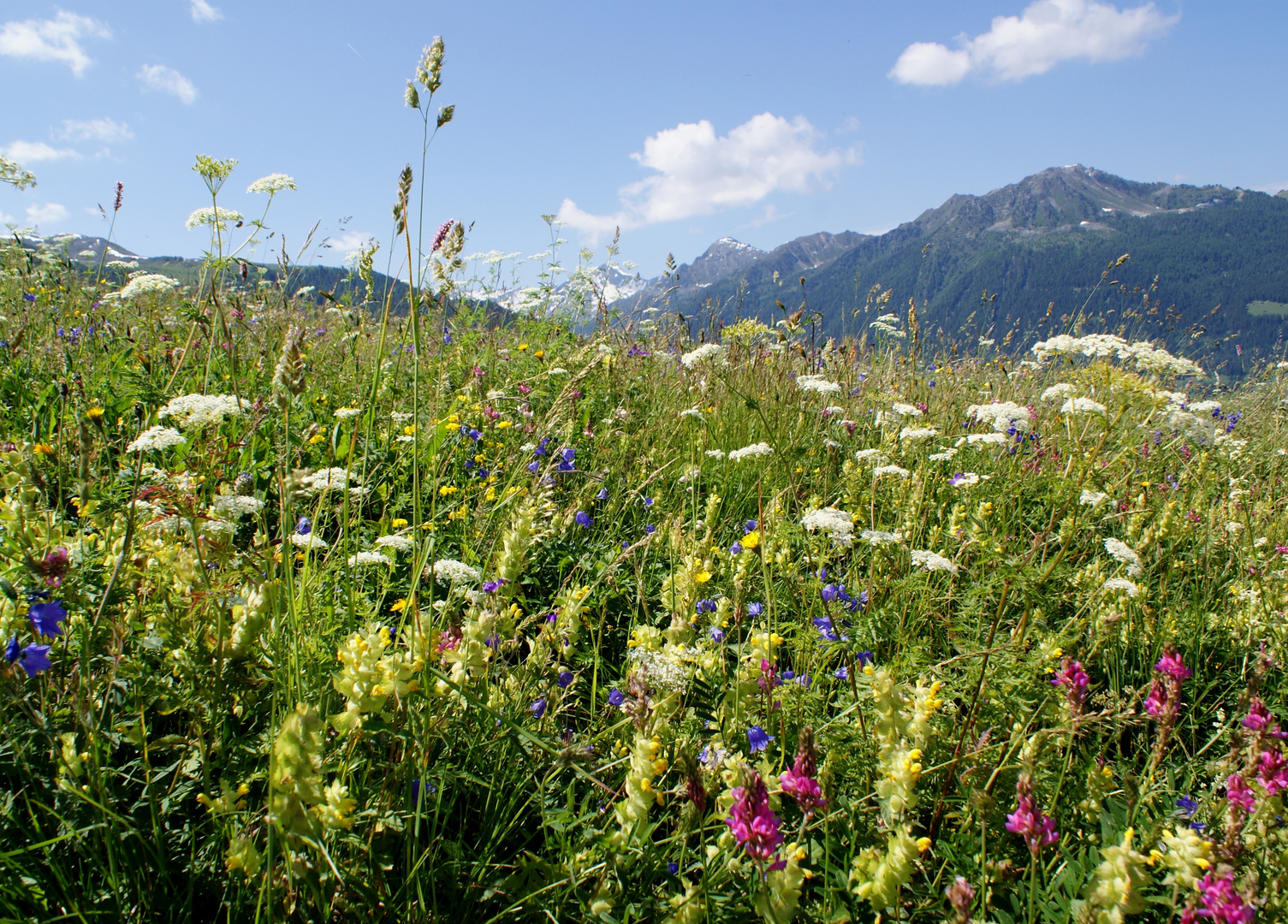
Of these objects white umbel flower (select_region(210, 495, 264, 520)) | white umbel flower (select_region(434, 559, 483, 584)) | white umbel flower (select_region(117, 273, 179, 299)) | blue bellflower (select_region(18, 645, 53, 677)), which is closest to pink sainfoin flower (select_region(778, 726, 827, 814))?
white umbel flower (select_region(434, 559, 483, 584))

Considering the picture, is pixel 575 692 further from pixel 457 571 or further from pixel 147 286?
pixel 147 286

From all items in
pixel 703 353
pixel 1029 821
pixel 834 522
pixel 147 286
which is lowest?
pixel 1029 821

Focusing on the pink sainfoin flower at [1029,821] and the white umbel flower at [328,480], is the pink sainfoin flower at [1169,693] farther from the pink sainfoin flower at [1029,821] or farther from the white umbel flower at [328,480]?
the white umbel flower at [328,480]

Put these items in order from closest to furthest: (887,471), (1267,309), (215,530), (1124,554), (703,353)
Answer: (215,530) < (1124,554) < (887,471) < (703,353) < (1267,309)

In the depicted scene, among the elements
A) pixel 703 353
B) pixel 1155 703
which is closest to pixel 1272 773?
pixel 1155 703

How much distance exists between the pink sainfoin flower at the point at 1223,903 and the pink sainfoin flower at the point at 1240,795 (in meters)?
0.13

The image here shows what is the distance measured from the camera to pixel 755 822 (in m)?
0.82

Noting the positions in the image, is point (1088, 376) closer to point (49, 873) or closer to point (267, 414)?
point (49, 873)

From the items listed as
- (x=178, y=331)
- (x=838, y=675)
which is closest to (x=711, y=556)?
(x=838, y=675)

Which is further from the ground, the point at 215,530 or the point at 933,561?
the point at 215,530

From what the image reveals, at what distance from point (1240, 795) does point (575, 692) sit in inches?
54.5

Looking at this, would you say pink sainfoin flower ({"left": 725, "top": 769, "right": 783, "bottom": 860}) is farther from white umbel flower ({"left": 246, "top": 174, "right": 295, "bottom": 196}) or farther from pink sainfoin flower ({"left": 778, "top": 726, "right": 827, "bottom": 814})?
white umbel flower ({"left": 246, "top": 174, "right": 295, "bottom": 196})

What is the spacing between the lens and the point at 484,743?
1346mm

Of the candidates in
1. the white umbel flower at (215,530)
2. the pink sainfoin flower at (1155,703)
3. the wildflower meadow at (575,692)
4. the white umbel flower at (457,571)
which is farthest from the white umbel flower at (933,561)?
the white umbel flower at (215,530)
